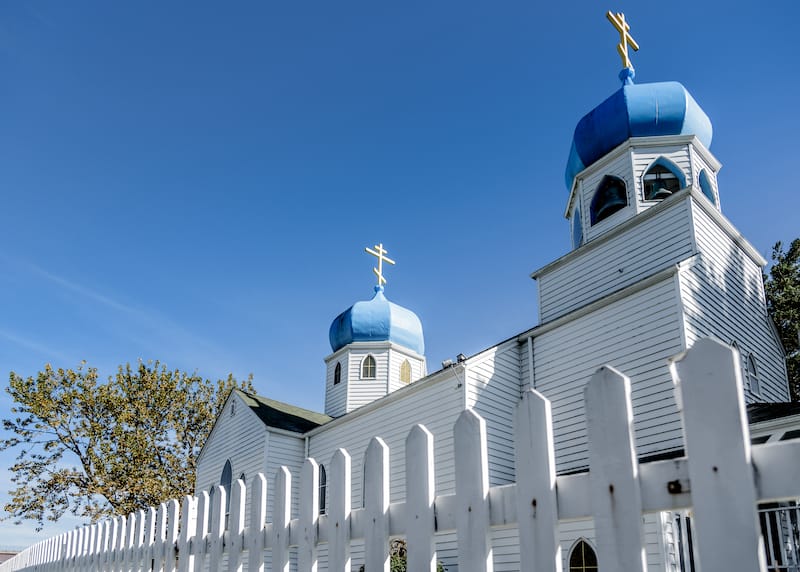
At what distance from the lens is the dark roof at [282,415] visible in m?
21.7

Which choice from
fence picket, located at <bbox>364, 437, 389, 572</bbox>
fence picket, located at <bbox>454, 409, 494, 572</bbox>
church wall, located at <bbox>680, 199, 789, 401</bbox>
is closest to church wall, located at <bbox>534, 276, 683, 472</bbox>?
church wall, located at <bbox>680, 199, 789, 401</bbox>

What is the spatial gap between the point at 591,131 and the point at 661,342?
7185mm

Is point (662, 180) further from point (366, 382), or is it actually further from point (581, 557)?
point (366, 382)

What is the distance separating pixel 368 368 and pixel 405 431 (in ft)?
34.9

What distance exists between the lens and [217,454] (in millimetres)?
23500

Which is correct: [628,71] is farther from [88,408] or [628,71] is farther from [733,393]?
[88,408]

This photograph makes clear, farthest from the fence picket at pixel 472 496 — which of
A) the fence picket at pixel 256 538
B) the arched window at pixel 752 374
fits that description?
the arched window at pixel 752 374

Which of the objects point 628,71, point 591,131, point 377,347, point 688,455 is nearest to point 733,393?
point 688,455

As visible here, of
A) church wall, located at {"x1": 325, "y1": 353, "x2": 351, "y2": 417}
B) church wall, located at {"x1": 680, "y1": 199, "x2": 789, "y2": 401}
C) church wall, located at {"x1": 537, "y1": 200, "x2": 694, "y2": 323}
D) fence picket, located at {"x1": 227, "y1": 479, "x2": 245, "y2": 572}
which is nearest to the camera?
fence picket, located at {"x1": 227, "y1": 479, "x2": 245, "y2": 572}

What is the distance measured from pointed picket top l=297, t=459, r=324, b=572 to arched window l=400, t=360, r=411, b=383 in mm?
23740

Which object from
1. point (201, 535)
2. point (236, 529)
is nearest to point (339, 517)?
point (236, 529)

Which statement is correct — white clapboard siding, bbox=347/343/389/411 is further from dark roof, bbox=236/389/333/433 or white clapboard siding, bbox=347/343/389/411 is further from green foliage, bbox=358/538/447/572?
green foliage, bbox=358/538/447/572

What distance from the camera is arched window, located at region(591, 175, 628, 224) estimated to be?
16953 mm

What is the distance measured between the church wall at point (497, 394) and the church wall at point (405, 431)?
1.55 ft
